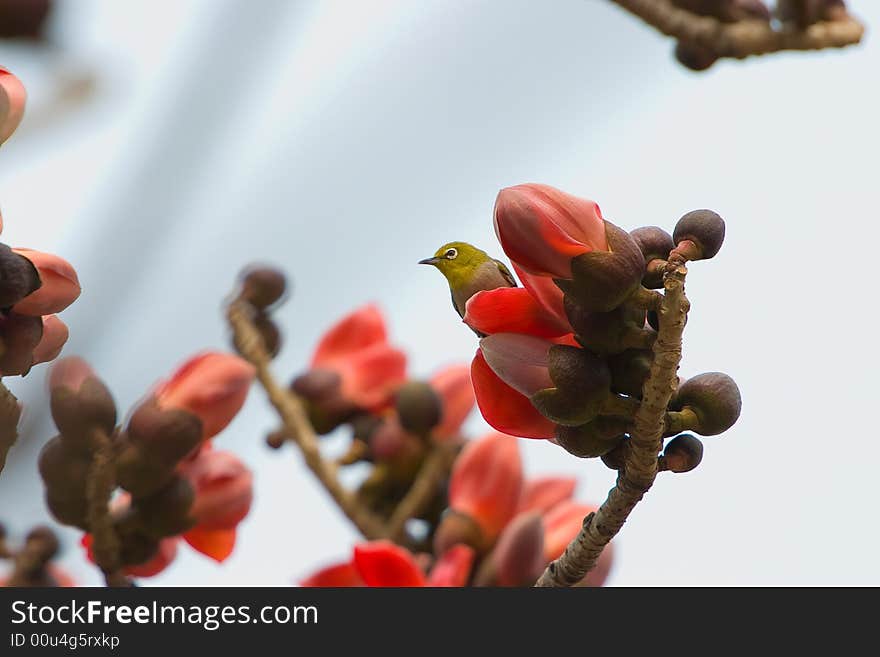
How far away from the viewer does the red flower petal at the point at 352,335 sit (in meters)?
1.76

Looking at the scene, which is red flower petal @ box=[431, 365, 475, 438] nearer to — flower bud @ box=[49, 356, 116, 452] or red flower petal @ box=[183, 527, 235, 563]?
red flower petal @ box=[183, 527, 235, 563]

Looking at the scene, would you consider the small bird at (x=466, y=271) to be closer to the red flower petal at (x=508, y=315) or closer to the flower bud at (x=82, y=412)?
the red flower petal at (x=508, y=315)

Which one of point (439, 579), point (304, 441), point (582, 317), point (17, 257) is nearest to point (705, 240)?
point (582, 317)

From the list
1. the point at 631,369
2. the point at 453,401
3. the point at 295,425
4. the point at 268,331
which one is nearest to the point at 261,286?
the point at 268,331

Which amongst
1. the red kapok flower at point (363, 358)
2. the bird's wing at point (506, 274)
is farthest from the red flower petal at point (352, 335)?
the bird's wing at point (506, 274)

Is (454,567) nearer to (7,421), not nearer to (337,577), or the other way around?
(337,577)

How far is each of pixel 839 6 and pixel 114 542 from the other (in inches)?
35.7

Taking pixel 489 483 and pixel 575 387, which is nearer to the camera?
pixel 575 387

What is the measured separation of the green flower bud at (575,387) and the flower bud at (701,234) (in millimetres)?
83

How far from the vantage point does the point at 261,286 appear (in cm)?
156

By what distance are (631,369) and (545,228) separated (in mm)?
97

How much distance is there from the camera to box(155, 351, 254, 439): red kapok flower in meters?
1.13

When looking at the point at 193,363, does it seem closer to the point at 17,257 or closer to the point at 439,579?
the point at 439,579

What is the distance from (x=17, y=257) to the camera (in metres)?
0.69
